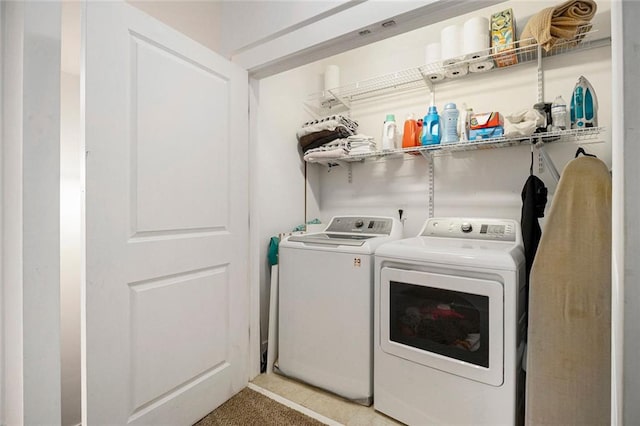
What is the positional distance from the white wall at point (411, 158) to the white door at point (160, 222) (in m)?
0.51

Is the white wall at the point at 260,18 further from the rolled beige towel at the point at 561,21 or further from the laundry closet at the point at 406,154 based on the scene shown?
the rolled beige towel at the point at 561,21

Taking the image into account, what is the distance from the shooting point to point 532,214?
160 cm

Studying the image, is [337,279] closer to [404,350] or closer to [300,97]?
[404,350]

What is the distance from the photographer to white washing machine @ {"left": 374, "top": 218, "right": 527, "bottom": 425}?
1312 millimetres

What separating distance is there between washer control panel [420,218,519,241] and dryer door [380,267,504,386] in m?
0.50

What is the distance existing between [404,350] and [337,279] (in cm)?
51

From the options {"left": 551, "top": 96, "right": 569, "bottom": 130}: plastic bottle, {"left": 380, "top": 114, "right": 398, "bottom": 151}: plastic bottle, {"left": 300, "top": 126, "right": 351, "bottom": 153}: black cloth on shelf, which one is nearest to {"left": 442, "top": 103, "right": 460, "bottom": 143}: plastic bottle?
{"left": 380, "top": 114, "right": 398, "bottom": 151}: plastic bottle

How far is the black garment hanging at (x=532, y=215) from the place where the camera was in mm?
1538

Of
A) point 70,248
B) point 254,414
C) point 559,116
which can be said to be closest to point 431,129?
point 559,116

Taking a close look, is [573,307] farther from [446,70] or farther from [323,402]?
[446,70]

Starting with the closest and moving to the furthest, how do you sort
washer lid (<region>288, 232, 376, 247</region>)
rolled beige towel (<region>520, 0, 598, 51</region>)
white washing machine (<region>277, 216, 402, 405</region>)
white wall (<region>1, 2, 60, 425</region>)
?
1. white wall (<region>1, 2, 60, 425</region>)
2. rolled beige towel (<region>520, 0, 598, 51</region>)
3. white washing machine (<region>277, 216, 402, 405</region>)
4. washer lid (<region>288, 232, 376, 247</region>)

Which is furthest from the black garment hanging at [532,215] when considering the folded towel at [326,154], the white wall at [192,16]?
the white wall at [192,16]

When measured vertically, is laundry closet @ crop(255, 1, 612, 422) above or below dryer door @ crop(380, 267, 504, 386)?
above

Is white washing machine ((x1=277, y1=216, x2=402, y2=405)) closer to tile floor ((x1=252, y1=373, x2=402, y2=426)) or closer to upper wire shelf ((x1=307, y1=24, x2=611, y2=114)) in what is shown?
tile floor ((x1=252, y1=373, x2=402, y2=426))
